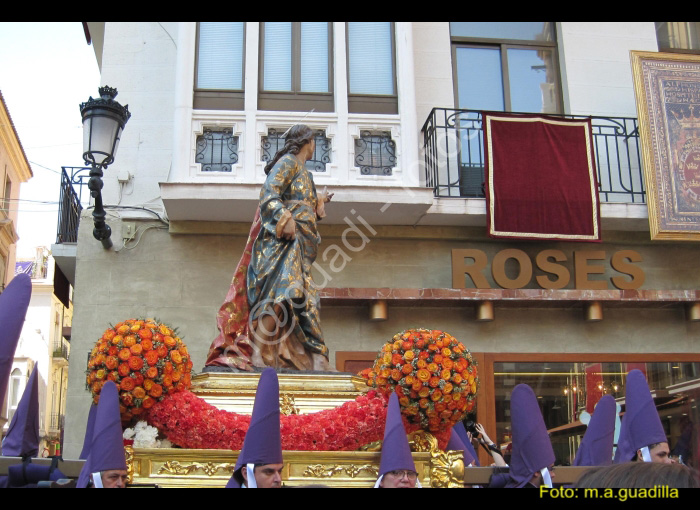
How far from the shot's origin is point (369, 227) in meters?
11.0

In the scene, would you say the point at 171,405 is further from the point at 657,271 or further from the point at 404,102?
the point at 657,271

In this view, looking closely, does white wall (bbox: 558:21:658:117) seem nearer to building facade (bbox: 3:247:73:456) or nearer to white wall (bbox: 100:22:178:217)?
white wall (bbox: 100:22:178:217)

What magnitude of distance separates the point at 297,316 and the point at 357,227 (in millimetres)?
5252

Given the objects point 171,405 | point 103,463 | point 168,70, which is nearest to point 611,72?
point 168,70

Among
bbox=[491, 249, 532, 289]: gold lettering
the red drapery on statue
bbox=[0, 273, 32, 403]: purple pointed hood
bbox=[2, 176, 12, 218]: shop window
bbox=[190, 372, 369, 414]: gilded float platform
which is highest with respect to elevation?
bbox=[2, 176, 12, 218]: shop window

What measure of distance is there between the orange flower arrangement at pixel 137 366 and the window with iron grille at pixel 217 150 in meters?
5.80

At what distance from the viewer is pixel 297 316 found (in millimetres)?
5812

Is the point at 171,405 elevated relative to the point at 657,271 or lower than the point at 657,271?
lower

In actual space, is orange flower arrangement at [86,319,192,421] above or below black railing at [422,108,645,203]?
below

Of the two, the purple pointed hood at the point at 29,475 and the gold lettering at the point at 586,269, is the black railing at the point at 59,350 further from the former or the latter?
the purple pointed hood at the point at 29,475

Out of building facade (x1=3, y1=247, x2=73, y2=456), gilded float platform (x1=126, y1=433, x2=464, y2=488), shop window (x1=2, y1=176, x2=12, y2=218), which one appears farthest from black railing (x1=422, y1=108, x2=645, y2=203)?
building facade (x1=3, y1=247, x2=73, y2=456)

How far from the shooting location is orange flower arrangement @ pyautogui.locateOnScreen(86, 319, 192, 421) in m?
4.70

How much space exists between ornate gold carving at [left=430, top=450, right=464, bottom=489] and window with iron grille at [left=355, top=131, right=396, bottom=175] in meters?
6.21

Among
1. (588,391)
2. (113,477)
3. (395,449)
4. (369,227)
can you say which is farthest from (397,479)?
(588,391)
